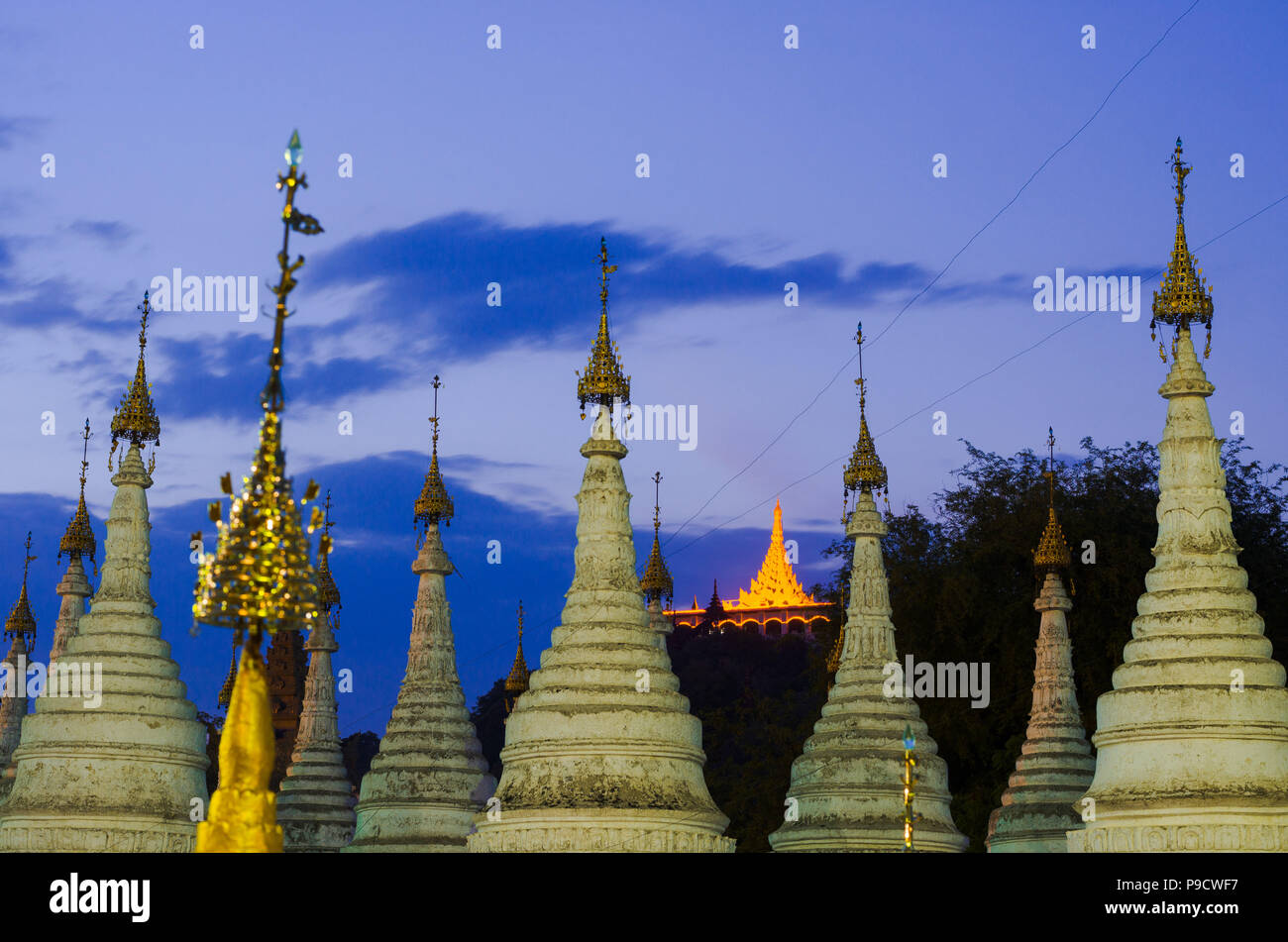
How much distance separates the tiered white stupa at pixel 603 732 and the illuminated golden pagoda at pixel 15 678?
21117 mm

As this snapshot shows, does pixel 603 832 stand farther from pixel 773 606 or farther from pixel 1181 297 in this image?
pixel 773 606

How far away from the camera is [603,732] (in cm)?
4141

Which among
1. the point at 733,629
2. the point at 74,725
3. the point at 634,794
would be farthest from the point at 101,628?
the point at 733,629

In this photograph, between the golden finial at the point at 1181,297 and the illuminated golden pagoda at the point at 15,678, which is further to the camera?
the illuminated golden pagoda at the point at 15,678

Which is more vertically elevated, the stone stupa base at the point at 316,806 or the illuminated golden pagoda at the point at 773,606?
the illuminated golden pagoda at the point at 773,606

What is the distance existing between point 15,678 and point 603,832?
29.3 m

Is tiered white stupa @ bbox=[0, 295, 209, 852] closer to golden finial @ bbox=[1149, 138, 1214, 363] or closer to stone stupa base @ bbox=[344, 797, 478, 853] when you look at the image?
stone stupa base @ bbox=[344, 797, 478, 853]

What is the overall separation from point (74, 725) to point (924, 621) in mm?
29710

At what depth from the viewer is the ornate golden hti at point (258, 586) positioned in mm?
23156

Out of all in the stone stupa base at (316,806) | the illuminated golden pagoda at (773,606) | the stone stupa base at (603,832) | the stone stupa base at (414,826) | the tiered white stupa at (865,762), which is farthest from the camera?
the illuminated golden pagoda at (773,606)

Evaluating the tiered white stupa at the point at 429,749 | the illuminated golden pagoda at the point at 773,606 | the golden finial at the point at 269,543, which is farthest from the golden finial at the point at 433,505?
→ the illuminated golden pagoda at the point at 773,606

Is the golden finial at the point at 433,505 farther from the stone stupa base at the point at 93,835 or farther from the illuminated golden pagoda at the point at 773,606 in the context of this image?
the illuminated golden pagoda at the point at 773,606

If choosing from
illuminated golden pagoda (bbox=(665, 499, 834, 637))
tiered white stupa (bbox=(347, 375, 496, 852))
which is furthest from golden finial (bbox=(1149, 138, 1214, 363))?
illuminated golden pagoda (bbox=(665, 499, 834, 637))
